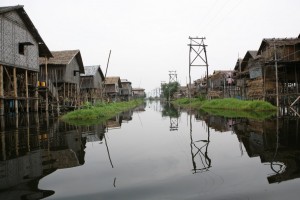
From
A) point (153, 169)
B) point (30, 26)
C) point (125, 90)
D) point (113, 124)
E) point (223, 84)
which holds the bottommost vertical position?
point (153, 169)

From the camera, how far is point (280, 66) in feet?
83.6

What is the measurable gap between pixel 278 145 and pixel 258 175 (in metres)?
2.96

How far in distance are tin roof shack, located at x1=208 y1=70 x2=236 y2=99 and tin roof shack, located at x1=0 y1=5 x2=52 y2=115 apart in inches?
943

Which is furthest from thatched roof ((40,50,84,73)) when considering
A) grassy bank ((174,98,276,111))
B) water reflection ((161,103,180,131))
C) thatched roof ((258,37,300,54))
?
thatched roof ((258,37,300,54))

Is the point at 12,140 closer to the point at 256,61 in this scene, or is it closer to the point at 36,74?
the point at 36,74

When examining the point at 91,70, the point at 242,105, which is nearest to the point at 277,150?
the point at 242,105

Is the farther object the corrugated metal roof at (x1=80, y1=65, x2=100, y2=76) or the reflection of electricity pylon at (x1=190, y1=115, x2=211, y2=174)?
the corrugated metal roof at (x1=80, y1=65, x2=100, y2=76)

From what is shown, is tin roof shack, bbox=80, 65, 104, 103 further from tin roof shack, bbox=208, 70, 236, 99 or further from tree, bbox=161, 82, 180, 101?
tree, bbox=161, 82, 180, 101

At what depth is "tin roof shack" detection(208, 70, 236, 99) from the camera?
38.4 m

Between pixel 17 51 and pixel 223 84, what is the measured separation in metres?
32.7

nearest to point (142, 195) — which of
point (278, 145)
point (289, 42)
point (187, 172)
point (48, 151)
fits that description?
point (187, 172)

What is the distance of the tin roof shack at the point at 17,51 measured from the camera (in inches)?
703

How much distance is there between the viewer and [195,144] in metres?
8.05

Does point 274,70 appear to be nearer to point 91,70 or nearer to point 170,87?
point 91,70
